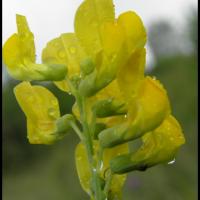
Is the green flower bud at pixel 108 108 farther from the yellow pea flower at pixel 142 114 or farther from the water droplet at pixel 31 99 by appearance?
the water droplet at pixel 31 99

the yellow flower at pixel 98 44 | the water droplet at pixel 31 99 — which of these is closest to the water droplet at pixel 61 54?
the yellow flower at pixel 98 44

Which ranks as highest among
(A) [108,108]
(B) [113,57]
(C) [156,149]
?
(B) [113,57]

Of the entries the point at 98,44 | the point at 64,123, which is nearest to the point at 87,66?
the point at 98,44

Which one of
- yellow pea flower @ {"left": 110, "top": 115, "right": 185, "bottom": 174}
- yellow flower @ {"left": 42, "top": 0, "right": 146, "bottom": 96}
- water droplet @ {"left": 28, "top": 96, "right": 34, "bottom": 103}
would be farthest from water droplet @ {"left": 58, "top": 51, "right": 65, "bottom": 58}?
yellow pea flower @ {"left": 110, "top": 115, "right": 185, "bottom": 174}

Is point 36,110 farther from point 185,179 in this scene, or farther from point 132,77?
point 185,179

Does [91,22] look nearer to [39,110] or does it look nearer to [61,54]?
[61,54]

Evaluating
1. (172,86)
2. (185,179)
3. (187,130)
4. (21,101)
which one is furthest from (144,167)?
(172,86)
